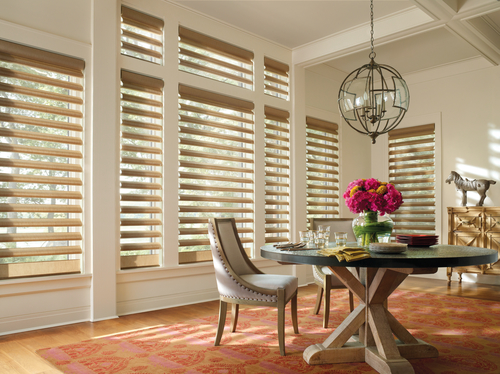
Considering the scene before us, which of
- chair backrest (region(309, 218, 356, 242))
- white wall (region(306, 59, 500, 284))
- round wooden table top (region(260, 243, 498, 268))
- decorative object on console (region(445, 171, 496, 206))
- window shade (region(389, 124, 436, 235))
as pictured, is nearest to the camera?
round wooden table top (region(260, 243, 498, 268))

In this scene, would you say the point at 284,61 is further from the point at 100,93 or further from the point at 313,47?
the point at 100,93

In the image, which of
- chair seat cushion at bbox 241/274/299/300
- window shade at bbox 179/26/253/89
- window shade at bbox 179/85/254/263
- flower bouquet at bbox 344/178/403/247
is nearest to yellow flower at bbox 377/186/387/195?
flower bouquet at bbox 344/178/403/247

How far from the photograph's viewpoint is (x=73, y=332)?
330 centimetres

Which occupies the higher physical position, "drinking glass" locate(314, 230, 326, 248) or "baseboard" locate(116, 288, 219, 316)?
"drinking glass" locate(314, 230, 326, 248)

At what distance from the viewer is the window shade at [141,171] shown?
3.95m

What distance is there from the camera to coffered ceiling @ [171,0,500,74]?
14.1 ft

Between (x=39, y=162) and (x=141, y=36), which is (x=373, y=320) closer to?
(x=39, y=162)

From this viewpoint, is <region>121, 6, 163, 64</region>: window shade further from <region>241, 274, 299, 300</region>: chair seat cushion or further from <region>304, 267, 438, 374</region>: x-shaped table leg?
<region>304, 267, 438, 374</region>: x-shaped table leg

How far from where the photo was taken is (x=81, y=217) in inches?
143

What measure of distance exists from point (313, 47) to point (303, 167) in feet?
5.12

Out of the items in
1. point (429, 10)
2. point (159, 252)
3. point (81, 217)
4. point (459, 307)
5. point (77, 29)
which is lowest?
point (459, 307)

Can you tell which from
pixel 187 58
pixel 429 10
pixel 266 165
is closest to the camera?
pixel 429 10

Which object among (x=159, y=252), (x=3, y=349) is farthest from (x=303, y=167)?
(x=3, y=349)

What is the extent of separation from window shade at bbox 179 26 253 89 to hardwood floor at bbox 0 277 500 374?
98.9 inches
